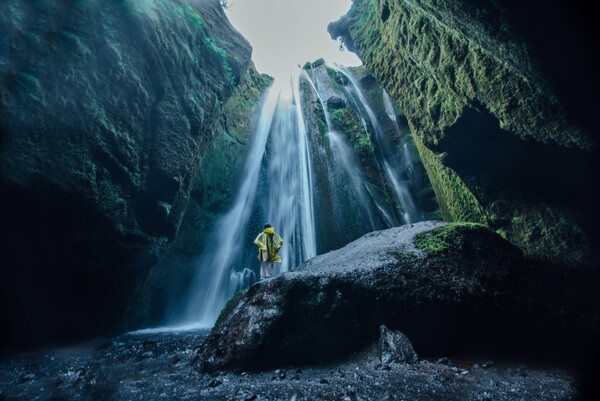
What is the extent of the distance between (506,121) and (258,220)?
36.0 feet

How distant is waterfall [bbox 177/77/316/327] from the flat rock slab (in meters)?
6.80

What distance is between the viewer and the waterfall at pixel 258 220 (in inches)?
501

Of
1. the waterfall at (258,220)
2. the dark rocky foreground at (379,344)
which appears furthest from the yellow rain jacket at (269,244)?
the waterfall at (258,220)

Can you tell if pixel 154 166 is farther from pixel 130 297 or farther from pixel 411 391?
pixel 411 391

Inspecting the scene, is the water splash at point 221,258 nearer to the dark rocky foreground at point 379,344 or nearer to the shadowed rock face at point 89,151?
the shadowed rock face at point 89,151

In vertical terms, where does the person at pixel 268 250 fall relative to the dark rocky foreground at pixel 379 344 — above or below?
above

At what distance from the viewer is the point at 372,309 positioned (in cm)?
528

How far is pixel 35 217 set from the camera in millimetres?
6129

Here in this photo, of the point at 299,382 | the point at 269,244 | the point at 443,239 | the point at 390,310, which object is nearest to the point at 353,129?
the point at 269,244

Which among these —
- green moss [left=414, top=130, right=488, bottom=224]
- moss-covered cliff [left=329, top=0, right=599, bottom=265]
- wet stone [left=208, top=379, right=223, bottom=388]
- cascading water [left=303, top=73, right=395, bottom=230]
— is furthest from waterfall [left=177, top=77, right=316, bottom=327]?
wet stone [left=208, top=379, right=223, bottom=388]

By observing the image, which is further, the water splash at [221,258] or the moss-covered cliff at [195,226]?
the water splash at [221,258]

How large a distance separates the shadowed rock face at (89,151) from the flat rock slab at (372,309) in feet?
14.2

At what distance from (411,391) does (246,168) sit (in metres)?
13.4

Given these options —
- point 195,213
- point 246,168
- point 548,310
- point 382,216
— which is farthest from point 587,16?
point 246,168
